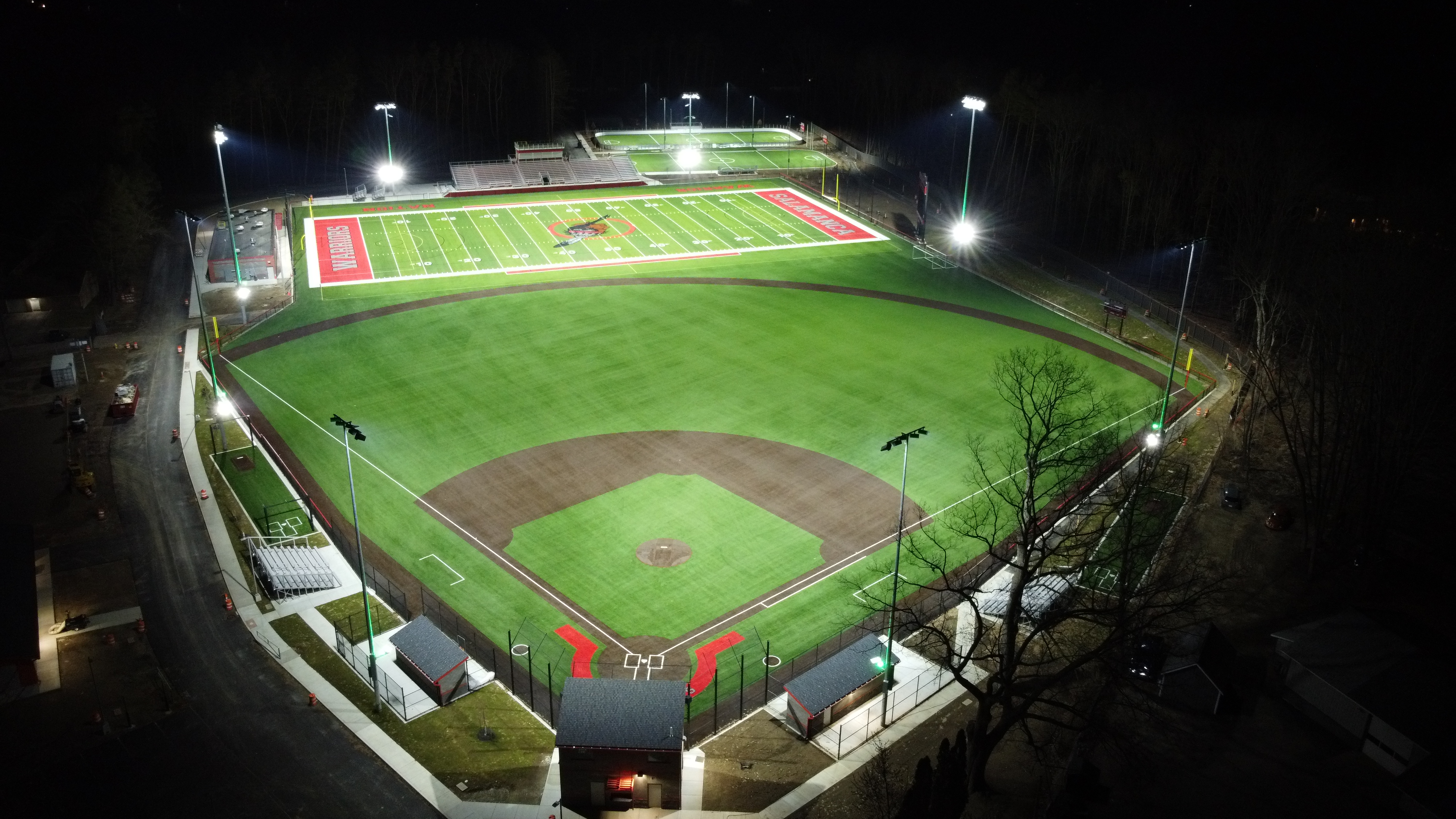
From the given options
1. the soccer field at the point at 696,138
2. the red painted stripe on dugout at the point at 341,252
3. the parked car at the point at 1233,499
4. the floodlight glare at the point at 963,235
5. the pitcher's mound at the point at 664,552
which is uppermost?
the soccer field at the point at 696,138

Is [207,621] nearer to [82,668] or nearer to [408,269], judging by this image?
[82,668]

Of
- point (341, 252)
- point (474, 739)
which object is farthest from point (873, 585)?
point (341, 252)

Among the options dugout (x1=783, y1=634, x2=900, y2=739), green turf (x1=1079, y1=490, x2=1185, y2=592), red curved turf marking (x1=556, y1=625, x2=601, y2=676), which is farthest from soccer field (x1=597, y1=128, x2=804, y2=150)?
dugout (x1=783, y1=634, x2=900, y2=739)

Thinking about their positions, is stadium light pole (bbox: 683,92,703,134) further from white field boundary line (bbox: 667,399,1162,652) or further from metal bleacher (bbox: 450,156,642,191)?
white field boundary line (bbox: 667,399,1162,652)

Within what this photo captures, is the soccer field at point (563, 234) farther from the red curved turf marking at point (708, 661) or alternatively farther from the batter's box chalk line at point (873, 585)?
the red curved turf marking at point (708, 661)

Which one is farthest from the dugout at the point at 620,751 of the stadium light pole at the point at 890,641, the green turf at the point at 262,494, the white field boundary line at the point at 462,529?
the green turf at the point at 262,494

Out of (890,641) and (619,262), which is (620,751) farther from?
(619,262)

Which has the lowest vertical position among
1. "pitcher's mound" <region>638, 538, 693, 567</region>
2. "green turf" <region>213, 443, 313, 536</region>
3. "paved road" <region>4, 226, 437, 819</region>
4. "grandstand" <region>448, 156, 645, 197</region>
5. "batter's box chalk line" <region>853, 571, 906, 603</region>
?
"paved road" <region>4, 226, 437, 819</region>
